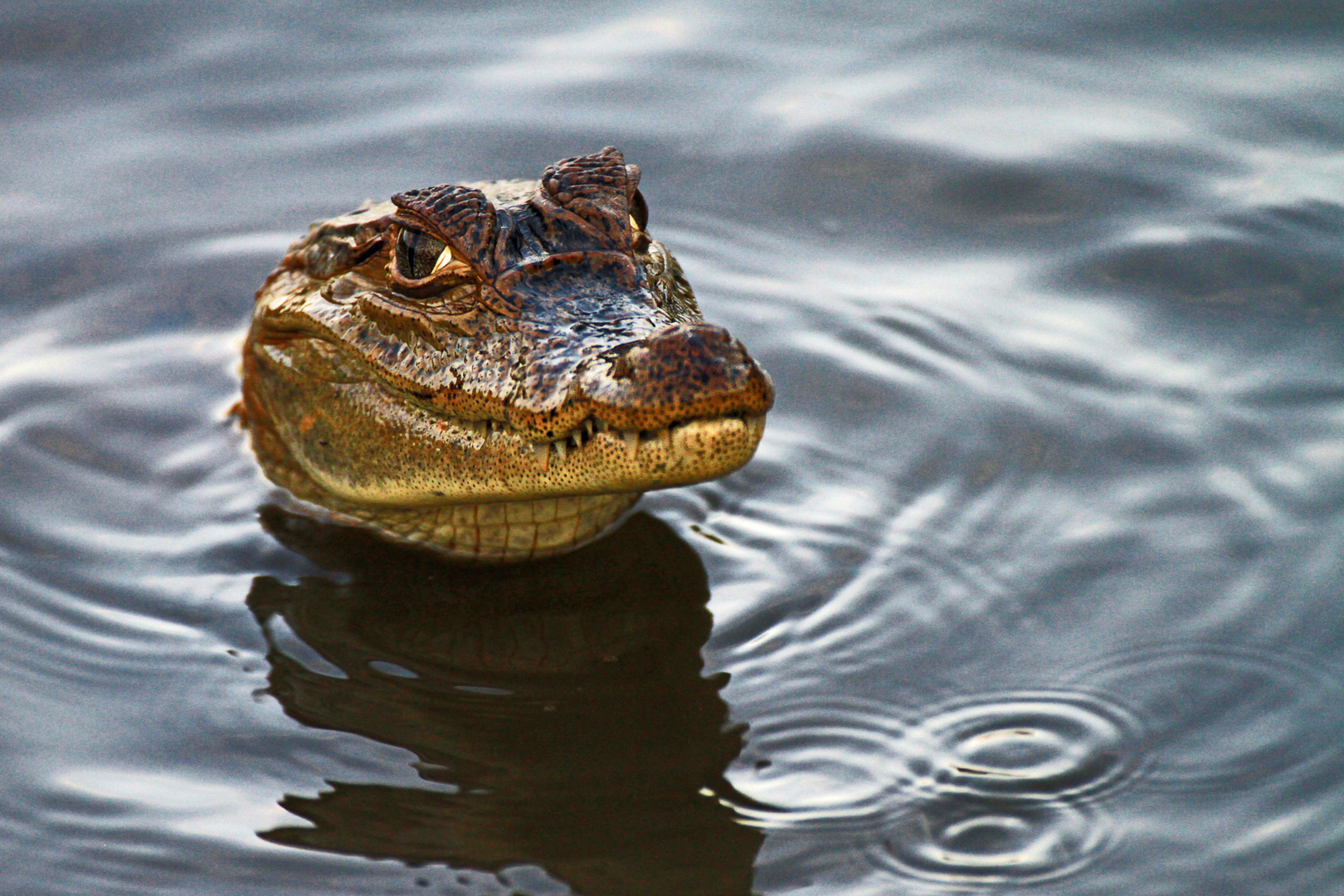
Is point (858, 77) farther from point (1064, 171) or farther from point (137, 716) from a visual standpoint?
point (137, 716)

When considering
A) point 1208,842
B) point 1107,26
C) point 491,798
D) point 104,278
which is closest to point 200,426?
point 104,278

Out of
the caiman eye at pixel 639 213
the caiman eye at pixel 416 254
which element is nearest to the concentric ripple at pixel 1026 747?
the caiman eye at pixel 639 213

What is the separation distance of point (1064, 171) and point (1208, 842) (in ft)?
12.0

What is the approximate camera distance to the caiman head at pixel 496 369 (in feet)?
11.0

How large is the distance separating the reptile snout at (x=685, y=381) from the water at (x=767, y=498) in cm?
83

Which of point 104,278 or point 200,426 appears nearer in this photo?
point 200,426

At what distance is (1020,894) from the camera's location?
3.04 meters

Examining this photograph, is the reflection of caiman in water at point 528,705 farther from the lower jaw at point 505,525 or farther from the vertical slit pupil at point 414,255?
the vertical slit pupil at point 414,255

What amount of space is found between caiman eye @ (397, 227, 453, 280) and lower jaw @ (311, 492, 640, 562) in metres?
0.68

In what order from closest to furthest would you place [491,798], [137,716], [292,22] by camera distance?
[491,798] < [137,716] < [292,22]

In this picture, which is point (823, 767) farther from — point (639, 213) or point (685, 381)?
point (639, 213)

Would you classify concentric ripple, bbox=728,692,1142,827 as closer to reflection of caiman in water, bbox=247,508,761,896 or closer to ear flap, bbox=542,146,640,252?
reflection of caiman in water, bbox=247,508,761,896

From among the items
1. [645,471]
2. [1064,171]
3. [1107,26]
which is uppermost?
[1107,26]

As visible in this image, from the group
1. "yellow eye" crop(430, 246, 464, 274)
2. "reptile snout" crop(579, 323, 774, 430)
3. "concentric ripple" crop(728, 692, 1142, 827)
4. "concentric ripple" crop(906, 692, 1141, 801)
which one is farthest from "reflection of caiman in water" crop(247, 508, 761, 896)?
A: "yellow eye" crop(430, 246, 464, 274)
